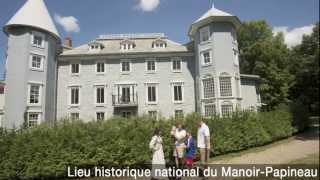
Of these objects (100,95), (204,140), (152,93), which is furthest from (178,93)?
(204,140)

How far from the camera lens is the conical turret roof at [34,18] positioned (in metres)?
29.4

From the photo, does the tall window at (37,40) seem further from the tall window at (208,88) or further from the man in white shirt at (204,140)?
the man in white shirt at (204,140)

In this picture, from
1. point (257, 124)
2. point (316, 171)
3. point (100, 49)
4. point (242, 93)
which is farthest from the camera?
point (100, 49)

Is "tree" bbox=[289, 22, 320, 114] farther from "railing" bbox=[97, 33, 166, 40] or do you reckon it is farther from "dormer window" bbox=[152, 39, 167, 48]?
"railing" bbox=[97, 33, 166, 40]

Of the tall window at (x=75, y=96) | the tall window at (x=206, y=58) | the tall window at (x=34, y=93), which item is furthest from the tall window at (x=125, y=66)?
the tall window at (x=34, y=93)

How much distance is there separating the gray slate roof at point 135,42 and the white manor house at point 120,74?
133 millimetres

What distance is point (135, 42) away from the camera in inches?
1409

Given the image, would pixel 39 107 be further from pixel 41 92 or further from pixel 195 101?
pixel 195 101

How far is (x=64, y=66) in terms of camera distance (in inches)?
1293

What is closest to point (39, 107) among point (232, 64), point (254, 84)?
point (232, 64)

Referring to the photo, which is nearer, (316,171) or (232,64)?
(316,171)

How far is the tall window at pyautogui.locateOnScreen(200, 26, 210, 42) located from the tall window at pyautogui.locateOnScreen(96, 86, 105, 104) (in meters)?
13.4

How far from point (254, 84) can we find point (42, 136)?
2657cm

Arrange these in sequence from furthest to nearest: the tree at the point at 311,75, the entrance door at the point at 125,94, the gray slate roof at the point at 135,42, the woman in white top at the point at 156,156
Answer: the gray slate roof at the point at 135,42
the entrance door at the point at 125,94
the woman in white top at the point at 156,156
the tree at the point at 311,75
